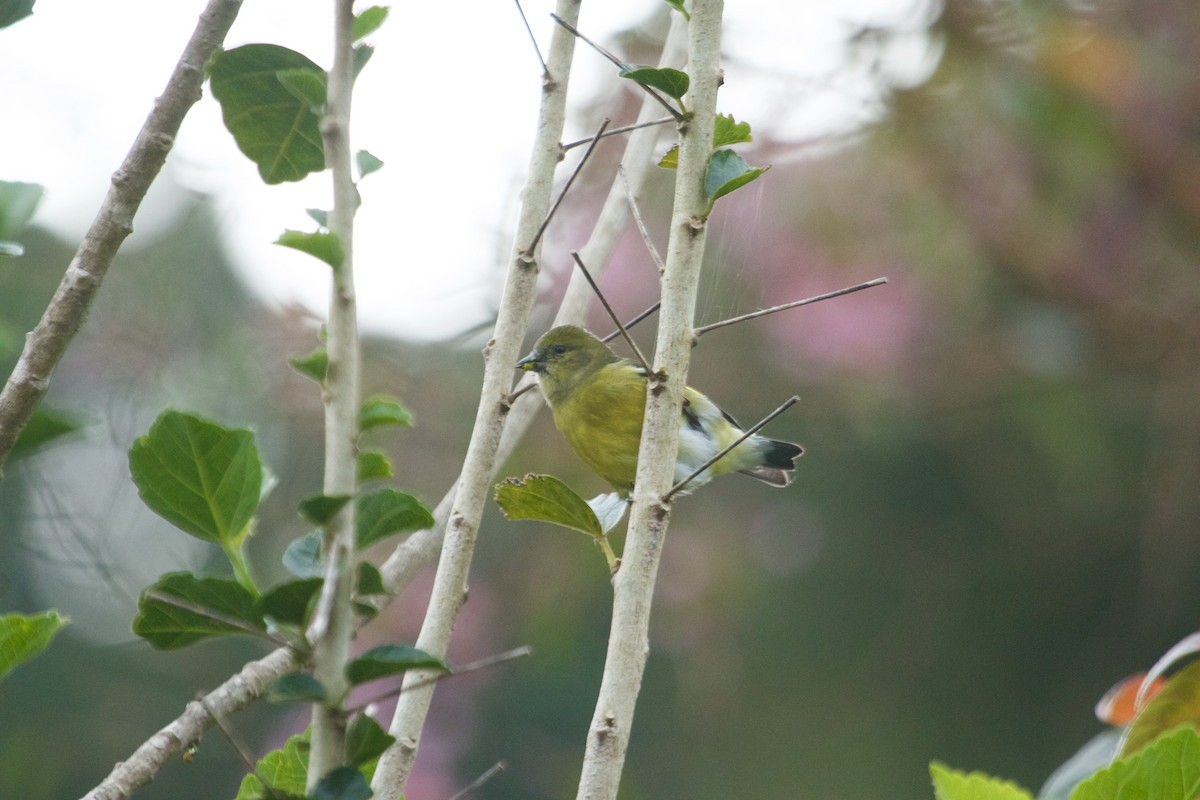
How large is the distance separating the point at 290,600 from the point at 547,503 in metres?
0.40

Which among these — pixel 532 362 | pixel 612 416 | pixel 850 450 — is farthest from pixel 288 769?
A: pixel 850 450

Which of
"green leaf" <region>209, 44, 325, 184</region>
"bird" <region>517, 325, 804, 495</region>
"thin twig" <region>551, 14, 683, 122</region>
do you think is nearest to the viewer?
"green leaf" <region>209, 44, 325, 184</region>

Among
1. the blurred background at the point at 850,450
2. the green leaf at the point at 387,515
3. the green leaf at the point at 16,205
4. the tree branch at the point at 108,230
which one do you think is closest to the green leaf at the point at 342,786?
the green leaf at the point at 387,515

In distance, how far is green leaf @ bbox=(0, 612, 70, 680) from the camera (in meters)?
0.72

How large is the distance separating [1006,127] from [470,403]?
1.92m

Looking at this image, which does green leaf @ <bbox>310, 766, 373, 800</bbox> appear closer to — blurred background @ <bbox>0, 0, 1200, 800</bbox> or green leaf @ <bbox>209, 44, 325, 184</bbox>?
green leaf @ <bbox>209, 44, 325, 184</bbox>

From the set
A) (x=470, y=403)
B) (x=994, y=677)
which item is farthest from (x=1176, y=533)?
(x=470, y=403)

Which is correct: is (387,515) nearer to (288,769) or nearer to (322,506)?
(322,506)

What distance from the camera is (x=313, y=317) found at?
2834 mm

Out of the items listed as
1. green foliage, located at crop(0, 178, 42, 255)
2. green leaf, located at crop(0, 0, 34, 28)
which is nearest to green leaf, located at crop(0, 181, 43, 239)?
green foliage, located at crop(0, 178, 42, 255)

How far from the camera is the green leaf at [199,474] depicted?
657mm

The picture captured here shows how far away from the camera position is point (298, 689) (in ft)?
1.76

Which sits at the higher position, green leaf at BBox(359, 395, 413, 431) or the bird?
green leaf at BBox(359, 395, 413, 431)

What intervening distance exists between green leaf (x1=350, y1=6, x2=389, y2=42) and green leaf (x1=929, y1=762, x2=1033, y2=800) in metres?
0.73
